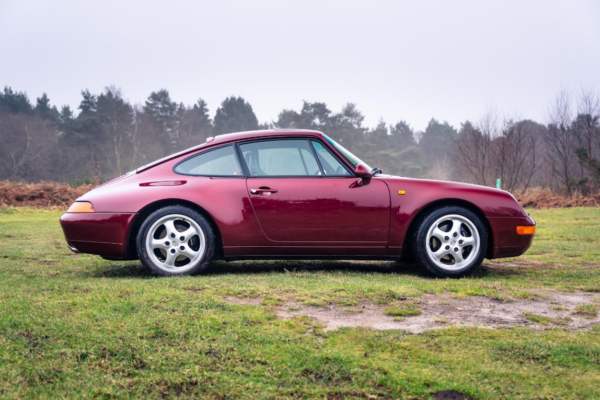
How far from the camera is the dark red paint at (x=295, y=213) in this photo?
5.09 metres

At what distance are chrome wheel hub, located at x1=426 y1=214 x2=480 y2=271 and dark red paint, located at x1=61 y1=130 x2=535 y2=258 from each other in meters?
0.19

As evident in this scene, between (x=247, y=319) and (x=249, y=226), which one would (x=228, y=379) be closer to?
(x=247, y=319)

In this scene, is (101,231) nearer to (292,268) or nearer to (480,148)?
(292,268)

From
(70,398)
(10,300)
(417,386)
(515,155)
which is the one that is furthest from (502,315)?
(515,155)

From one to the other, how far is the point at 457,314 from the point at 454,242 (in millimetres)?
1658

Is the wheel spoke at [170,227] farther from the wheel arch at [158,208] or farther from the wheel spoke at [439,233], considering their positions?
A: the wheel spoke at [439,233]

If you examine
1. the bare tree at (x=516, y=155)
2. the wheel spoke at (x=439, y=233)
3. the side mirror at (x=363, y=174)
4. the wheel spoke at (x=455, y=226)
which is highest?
the bare tree at (x=516, y=155)

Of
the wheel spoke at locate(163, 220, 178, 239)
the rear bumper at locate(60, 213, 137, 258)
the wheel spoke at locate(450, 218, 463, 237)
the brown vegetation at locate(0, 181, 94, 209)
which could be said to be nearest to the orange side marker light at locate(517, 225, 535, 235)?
the wheel spoke at locate(450, 218, 463, 237)

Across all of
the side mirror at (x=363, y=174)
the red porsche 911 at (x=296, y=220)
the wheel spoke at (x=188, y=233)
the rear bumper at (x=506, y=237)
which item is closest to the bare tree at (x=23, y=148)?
the red porsche 911 at (x=296, y=220)

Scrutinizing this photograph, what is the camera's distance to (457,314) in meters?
3.58

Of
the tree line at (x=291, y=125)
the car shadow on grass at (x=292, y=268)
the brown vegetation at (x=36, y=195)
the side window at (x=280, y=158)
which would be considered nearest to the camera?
the side window at (x=280, y=158)

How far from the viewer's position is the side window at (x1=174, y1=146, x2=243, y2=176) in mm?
5285

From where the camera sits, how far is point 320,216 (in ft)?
16.7

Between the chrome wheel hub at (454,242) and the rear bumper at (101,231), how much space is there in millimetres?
2946
